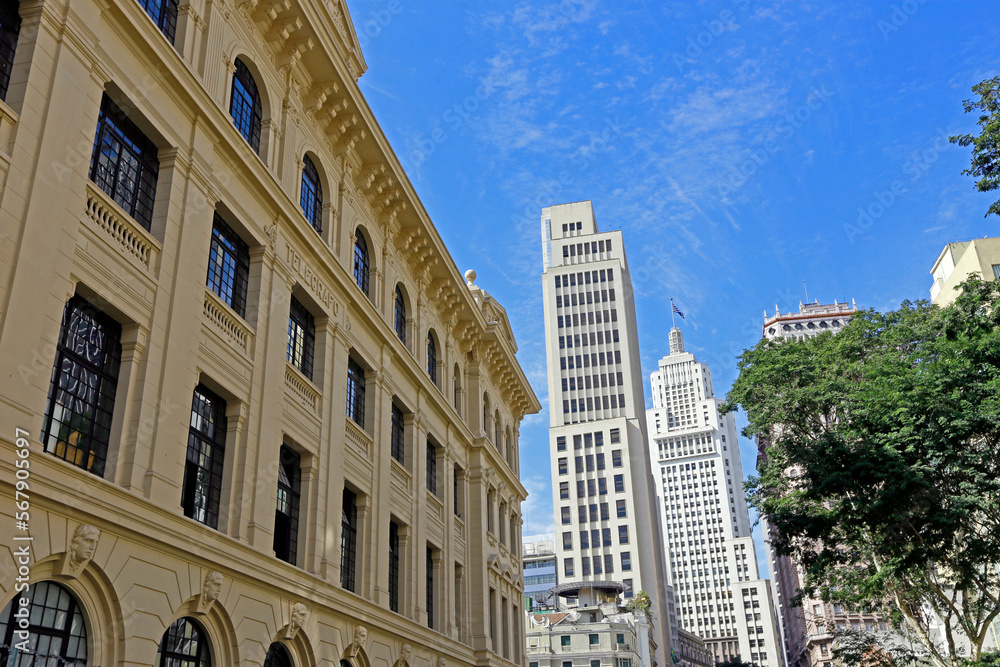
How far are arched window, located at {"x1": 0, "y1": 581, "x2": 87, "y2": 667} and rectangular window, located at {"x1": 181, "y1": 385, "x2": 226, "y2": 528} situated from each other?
3589mm

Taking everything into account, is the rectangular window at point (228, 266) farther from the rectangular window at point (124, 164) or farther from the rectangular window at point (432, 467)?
the rectangular window at point (432, 467)

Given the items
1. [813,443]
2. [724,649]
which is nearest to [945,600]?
[813,443]

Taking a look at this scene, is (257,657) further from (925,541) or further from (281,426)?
(925,541)

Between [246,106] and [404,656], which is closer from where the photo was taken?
[246,106]

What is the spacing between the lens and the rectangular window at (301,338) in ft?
69.3

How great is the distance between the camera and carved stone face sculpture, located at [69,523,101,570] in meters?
11.8

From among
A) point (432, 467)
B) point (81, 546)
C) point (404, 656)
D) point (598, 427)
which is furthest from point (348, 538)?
point (598, 427)

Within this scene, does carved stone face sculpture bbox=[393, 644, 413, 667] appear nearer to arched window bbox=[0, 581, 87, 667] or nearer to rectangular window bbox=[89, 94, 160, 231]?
arched window bbox=[0, 581, 87, 667]

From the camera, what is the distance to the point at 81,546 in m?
11.9

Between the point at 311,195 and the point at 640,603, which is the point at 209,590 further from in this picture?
the point at 640,603

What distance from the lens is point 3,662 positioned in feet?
35.4

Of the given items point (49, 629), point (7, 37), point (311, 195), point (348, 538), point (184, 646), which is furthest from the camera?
point (311, 195)

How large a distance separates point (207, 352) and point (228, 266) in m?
2.74

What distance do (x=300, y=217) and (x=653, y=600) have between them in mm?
105993
